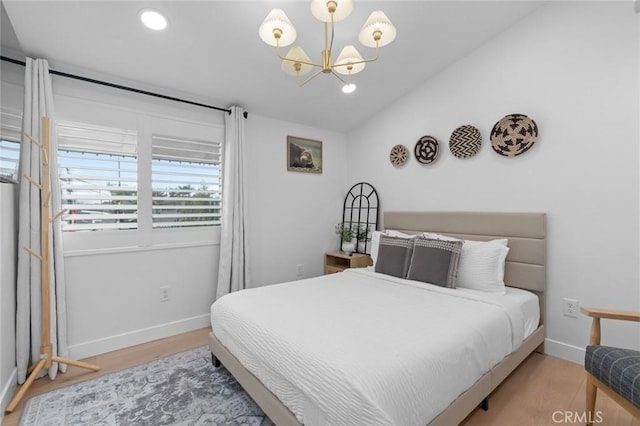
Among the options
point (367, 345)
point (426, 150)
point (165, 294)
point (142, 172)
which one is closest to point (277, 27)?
point (367, 345)

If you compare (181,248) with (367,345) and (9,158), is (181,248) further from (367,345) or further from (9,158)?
(367,345)

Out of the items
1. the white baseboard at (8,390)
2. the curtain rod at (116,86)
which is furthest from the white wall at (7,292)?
the curtain rod at (116,86)

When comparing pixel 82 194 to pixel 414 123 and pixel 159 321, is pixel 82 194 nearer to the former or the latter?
pixel 159 321

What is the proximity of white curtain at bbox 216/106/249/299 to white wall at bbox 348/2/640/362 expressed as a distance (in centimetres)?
224

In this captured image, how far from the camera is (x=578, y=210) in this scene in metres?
2.36

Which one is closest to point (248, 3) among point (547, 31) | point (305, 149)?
point (305, 149)

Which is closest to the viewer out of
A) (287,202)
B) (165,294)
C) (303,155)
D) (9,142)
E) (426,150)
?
(9,142)

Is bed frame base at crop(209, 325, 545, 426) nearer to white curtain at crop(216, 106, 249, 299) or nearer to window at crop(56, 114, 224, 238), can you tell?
white curtain at crop(216, 106, 249, 299)

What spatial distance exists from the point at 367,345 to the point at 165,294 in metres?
2.30

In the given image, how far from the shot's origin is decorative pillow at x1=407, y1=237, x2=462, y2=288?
2.48 metres

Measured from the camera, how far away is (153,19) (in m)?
2.11

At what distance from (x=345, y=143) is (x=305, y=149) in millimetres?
748

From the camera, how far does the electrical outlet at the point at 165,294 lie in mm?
2896

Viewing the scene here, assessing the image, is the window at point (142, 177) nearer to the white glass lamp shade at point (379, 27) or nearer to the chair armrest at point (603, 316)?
the white glass lamp shade at point (379, 27)
